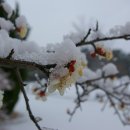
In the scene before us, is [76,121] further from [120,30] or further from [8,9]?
[120,30]

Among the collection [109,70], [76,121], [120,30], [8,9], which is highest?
[8,9]

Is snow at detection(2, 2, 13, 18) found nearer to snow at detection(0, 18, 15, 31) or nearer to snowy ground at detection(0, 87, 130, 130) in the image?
snow at detection(0, 18, 15, 31)

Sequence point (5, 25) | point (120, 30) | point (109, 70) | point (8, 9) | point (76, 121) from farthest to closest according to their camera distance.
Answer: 1. point (76, 121)
2. point (109, 70)
3. point (8, 9)
4. point (5, 25)
5. point (120, 30)

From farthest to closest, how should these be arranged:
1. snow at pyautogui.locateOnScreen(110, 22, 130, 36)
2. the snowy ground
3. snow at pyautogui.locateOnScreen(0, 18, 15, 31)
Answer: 1. the snowy ground
2. snow at pyautogui.locateOnScreen(0, 18, 15, 31)
3. snow at pyautogui.locateOnScreen(110, 22, 130, 36)

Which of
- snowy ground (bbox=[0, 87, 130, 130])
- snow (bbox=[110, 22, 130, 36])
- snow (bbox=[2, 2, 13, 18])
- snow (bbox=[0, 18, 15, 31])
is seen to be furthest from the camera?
snowy ground (bbox=[0, 87, 130, 130])

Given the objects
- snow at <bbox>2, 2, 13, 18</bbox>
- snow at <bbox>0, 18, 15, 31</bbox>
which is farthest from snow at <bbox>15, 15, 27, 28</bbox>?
snow at <bbox>2, 2, 13, 18</bbox>

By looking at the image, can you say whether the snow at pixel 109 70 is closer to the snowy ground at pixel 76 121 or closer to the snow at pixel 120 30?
the snowy ground at pixel 76 121

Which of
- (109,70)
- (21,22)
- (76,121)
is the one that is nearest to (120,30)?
(21,22)

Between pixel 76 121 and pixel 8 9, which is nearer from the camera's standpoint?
pixel 8 9

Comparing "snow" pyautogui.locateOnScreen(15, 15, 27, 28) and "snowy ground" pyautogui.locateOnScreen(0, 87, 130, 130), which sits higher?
"snow" pyautogui.locateOnScreen(15, 15, 27, 28)

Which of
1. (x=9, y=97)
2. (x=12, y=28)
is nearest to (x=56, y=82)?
(x=12, y=28)

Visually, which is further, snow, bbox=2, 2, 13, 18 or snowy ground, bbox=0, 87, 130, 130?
snowy ground, bbox=0, 87, 130, 130

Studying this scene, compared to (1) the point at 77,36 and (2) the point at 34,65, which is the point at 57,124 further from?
(2) the point at 34,65
